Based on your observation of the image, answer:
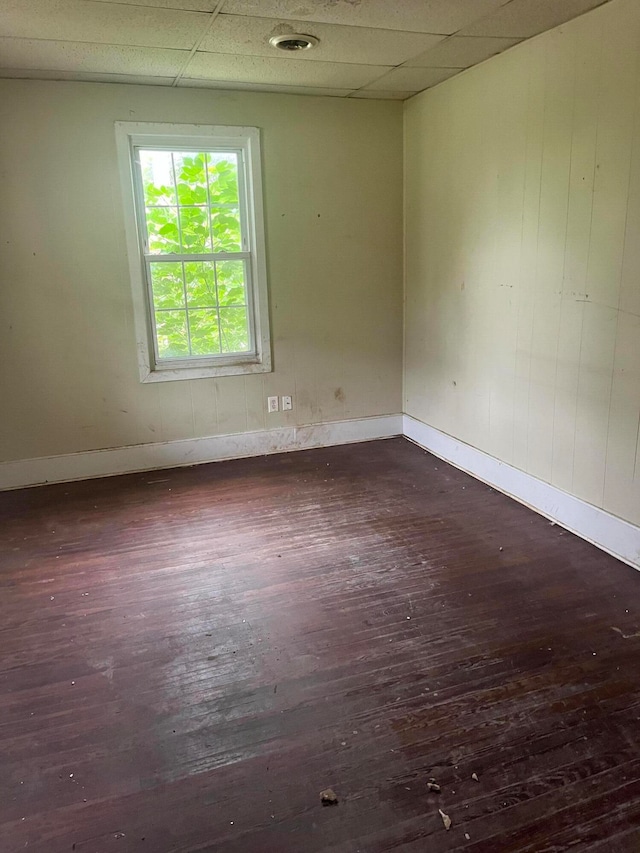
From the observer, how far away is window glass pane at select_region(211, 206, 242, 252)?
14.2ft

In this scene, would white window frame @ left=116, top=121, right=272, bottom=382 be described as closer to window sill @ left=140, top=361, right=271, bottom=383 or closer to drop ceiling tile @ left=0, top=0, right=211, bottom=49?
window sill @ left=140, top=361, right=271, bottom=383

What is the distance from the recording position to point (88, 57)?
10.9 ft

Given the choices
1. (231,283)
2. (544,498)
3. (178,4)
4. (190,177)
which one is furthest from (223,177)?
(544,498)

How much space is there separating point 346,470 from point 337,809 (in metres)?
2.75

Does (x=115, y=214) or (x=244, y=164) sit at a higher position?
(x=244, y=164)

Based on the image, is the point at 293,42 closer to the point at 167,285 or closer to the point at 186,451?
the point at 167,285

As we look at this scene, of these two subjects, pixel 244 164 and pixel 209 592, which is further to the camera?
pixel 244 164

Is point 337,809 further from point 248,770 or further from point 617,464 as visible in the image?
point 617,464

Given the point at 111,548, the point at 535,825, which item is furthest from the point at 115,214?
the point at 535,825

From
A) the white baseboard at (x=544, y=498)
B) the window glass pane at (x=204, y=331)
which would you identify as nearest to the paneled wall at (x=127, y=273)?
the window glass pane at (x=204, y=331)

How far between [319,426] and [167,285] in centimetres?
153

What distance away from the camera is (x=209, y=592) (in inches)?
111

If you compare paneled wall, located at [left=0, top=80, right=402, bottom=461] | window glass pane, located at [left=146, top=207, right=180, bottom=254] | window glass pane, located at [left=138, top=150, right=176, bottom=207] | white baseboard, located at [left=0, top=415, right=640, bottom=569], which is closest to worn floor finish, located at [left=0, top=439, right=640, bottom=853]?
white baseboard, located at [left=0, top=415, right=640, bottom=569]

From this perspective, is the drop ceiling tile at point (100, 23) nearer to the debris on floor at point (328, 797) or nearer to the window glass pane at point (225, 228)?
the window glass pane at point (225, 228)
